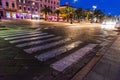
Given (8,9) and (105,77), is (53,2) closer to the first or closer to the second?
(8,9)

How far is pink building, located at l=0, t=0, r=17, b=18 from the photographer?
175 feet

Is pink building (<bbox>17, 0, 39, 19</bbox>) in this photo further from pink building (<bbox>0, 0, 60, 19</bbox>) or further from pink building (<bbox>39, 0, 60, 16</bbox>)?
pink building (<bbox>39, 0, 60, 16</bbox>)

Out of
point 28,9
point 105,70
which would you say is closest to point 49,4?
point 28,9

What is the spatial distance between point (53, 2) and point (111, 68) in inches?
3032

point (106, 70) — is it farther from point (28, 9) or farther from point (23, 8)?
point (28, 9)

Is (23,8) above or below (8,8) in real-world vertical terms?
above

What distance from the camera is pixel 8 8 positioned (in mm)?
55250

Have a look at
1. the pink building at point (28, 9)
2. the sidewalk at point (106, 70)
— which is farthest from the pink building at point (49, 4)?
the sidewalk at point (106, 70)

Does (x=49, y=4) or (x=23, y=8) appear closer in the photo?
(x=23, y=8)

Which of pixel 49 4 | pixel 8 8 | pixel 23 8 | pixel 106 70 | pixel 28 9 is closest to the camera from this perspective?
pixel 106 70

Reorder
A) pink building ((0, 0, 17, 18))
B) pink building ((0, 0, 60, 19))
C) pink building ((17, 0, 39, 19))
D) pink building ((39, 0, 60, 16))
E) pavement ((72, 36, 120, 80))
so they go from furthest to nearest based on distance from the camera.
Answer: pink building ((39, 0, 60, 16)) < pink building ((17, 0, 39, 19)) < pink building ((0, 0, 60, 19)) < pink building ((0, 0, 17, 18)) < pavement ((72, 36, 120, 80))

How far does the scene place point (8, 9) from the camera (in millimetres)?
54781

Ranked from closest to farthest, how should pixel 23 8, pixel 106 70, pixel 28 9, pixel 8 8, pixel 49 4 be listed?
pixel 106 70, pixel 8 8, pixel 23 8, pixel 28 9, pixel 49 4

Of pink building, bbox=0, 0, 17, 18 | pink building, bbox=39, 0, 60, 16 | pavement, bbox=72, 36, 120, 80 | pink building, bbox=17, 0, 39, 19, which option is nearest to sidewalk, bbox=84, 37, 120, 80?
Answer: pavement, bbox=72, 36, 120, 80
